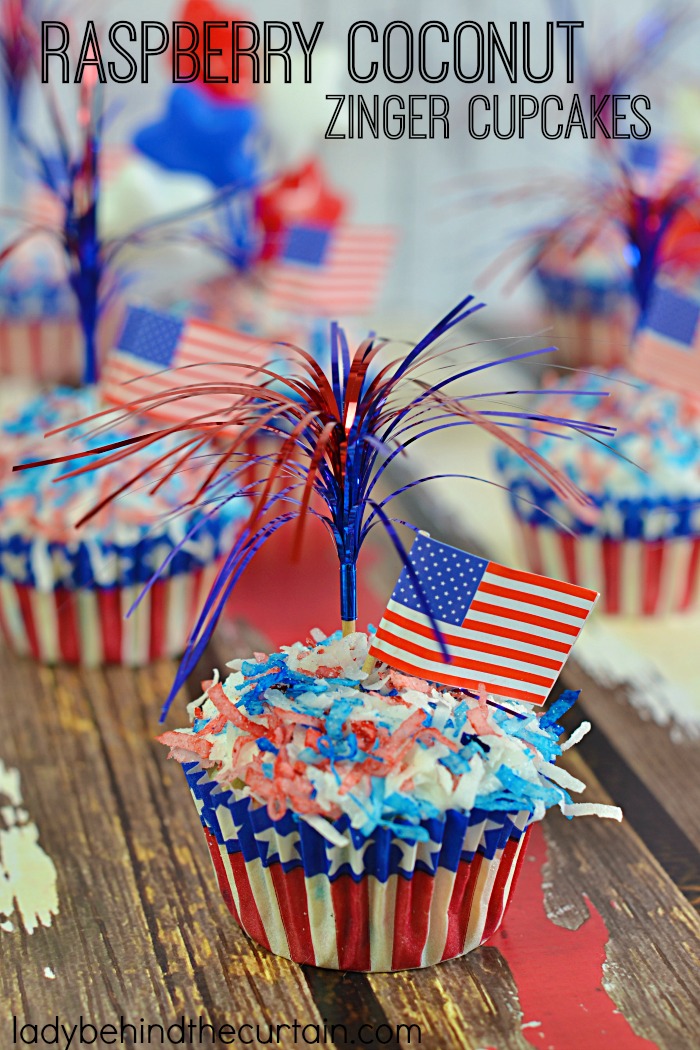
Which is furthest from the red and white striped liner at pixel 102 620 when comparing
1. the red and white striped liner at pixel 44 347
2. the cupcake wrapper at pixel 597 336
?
the cupcake wrapper at pixel 597 336

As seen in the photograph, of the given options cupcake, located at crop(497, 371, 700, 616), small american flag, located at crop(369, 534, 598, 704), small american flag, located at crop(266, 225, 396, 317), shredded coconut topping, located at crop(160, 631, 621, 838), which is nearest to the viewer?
shredded coconut topping, located at crop(160, 631, 621, 838)

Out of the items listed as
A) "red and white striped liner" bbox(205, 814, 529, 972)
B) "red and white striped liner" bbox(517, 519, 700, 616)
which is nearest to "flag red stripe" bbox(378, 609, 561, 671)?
"red and white striped liner" bbox(205, 814, 529, 972)

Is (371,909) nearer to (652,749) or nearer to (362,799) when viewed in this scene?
(362,799)

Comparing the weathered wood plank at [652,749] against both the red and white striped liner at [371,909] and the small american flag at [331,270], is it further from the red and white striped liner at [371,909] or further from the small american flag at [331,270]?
the small american flag at [331,270]

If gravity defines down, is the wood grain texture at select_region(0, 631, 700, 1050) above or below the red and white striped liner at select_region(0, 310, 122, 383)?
below

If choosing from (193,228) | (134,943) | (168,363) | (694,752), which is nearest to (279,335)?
(168,363)

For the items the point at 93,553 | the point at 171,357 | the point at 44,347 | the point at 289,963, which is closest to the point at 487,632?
the point at 289,963

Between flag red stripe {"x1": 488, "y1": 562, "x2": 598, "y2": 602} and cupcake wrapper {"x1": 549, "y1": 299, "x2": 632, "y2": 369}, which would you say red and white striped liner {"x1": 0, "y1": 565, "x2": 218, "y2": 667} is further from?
cupcake wrapper {"x1": 549, "y1": 299, "x2": 632, "y2": 369}
